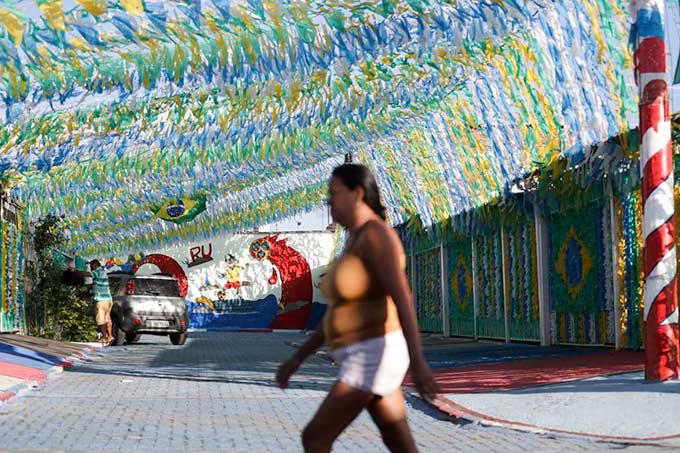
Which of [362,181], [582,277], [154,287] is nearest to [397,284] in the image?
[362,181]

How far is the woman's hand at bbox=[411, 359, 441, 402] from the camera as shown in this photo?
423 centimetres

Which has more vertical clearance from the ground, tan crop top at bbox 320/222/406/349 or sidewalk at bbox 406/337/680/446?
tan crop top at bbox 320/222/406/349

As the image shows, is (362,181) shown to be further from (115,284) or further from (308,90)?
(115,284)

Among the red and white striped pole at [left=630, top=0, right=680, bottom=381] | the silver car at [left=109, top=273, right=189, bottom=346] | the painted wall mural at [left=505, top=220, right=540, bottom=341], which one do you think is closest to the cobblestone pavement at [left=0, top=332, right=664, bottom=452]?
the red and white striped pole at [left=630, top=0, right=680, bottom=381]

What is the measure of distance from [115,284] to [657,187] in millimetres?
19486

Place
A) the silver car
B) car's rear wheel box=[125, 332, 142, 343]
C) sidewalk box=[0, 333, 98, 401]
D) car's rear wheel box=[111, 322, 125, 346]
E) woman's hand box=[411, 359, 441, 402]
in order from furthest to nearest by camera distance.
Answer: car's rear wheel box=[125, 332, 142, 343]
car's rear wheel box=[111, 322, 125, 346]
the silver car
sidewalk box=[0, 333, 98, 401]
woman's hand box=[411, 359, 441, 402]

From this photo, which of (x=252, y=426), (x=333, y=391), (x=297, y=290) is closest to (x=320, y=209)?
(x=297, y=290)

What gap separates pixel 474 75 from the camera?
16.0m

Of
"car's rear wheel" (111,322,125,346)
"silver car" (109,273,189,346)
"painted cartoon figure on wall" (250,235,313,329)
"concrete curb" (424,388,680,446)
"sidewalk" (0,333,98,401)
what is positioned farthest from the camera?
"painted cartoon figure on wall" (250,235,313,329)

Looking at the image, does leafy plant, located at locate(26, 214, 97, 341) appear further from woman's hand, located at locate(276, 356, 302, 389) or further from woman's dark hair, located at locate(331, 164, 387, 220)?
woman's dark hair, located at locate(331, 164, 387, 220)

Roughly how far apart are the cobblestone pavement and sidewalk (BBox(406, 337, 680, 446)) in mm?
360

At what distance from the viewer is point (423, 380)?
4.23 meters

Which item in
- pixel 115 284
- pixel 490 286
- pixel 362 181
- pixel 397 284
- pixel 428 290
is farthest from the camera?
pixel 428 290

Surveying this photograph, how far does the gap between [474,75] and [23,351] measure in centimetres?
939
